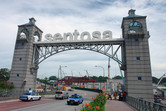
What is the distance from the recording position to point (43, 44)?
31.5 m

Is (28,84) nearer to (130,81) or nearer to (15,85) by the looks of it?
(15,85)

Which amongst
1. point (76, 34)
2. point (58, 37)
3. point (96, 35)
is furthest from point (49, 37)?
point (96, 35)

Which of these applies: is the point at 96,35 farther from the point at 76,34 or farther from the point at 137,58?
the point at 137,58

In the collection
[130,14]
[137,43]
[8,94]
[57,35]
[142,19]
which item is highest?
[130,14]

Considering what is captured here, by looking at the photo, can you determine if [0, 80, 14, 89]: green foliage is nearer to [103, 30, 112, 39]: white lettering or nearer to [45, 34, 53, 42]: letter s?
[45, 34, 53, 42]: letter s

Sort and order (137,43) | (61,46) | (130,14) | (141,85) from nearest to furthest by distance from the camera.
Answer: (141,85) → (137,43) → (130,14) → (61,46)

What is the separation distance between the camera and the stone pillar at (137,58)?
2348 cm

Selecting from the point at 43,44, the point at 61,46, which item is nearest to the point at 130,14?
the point at 61,46

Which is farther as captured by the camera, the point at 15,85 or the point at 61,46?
the point at 61,46

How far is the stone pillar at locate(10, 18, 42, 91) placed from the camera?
29016 mm

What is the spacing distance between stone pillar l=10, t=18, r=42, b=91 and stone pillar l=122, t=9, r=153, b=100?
22614 mm

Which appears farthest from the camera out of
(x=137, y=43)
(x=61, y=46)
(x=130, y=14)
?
(x=61, y=46)

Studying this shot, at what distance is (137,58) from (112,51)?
17.9ft

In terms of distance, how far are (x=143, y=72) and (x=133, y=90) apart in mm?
4137
